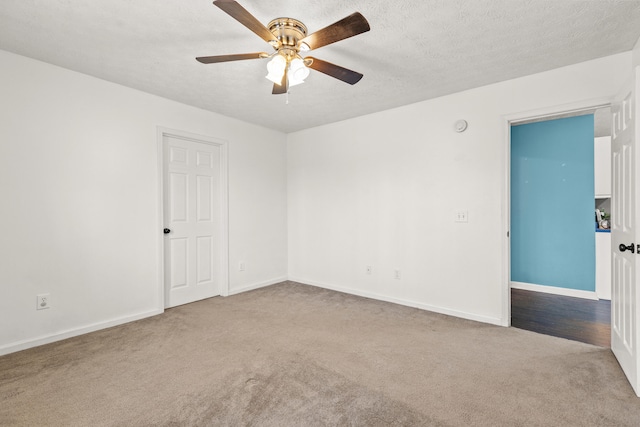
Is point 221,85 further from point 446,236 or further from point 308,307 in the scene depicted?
point 446,236

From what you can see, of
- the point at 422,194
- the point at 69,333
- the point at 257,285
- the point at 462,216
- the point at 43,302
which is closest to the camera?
the point at 43,302

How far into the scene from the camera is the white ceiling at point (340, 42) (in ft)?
6.35

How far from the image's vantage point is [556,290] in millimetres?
4371

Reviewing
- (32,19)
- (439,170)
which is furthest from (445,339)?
(32,19)

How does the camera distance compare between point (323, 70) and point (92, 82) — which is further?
point (92, 82)

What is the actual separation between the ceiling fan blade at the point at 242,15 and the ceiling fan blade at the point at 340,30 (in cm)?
23

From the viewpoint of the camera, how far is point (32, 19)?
6.76 feet

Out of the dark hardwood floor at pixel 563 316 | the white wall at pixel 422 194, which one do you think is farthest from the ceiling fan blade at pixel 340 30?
the dark hardwood floor at pixel 563 316

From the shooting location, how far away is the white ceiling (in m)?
1.93

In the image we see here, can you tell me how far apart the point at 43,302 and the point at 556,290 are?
6017mm

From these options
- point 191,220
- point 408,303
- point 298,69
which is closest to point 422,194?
point 408,303

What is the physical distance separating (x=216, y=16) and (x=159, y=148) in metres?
1.89

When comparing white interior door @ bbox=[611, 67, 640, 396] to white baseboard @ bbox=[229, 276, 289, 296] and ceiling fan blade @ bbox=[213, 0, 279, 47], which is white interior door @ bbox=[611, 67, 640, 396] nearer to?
ceiling fan blade @ bbox=[213, 0, 279, 47]

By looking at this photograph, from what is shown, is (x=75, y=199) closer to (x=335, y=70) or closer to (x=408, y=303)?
(x=335, y=70)
